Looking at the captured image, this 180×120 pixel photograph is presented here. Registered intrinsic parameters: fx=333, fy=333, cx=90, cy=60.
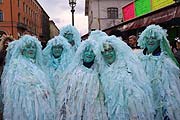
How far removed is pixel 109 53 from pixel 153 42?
58cm

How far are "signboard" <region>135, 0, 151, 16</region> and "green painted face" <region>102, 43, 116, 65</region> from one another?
9.02 meters

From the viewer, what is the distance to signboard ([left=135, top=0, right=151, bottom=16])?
40.9 ft

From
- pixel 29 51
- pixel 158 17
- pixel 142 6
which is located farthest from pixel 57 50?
pixel 142 6

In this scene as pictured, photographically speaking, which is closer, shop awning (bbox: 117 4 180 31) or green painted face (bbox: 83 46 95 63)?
green painted face (bbox: 83 46 95 63)

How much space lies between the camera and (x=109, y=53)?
362 cm

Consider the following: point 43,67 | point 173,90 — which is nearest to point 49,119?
point 43,67

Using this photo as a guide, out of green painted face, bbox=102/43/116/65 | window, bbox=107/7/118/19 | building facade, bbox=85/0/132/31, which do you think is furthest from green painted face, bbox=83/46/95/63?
window, bbox=107/7/118/19

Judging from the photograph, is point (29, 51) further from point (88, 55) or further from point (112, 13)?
point (112, 13)

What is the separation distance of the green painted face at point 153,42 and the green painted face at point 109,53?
1.63 feet

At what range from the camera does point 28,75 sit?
12.3ft

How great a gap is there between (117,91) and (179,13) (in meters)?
2.96

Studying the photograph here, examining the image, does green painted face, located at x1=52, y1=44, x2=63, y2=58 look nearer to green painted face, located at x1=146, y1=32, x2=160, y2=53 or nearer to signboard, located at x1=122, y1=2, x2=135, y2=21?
green painted face, located at x1=146, y1=32, x2=160, y2=53

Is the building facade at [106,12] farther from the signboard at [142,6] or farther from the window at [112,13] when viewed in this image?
the signboard at [142,6]

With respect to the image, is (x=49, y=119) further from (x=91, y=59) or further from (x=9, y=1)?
(x=9, y=1)
